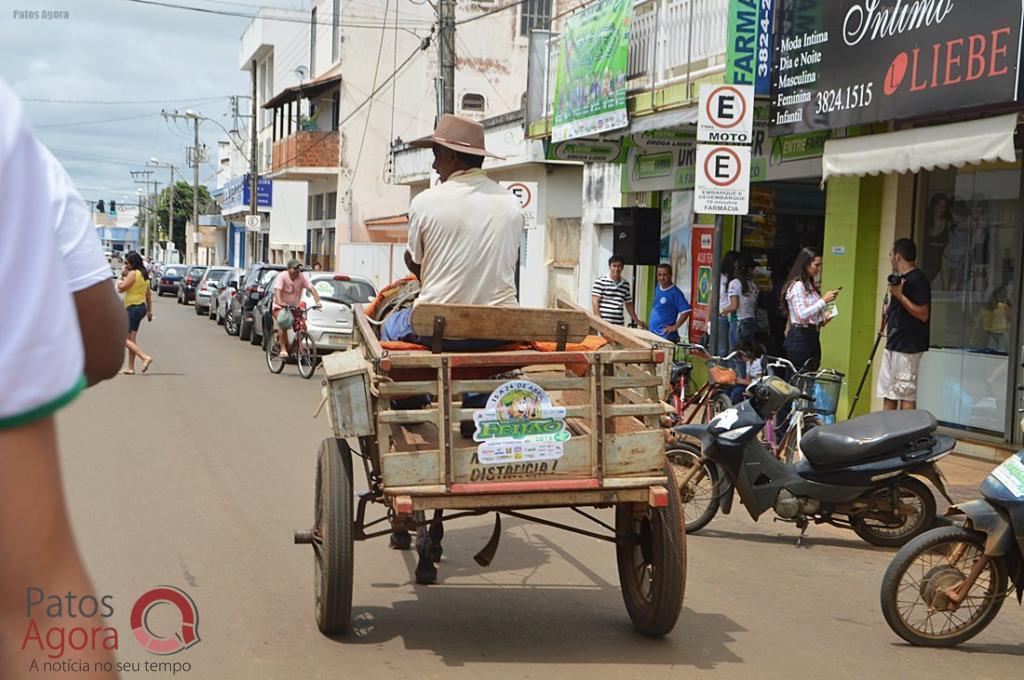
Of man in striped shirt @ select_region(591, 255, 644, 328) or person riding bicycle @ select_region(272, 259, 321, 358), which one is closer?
man in striped shirt @ select_region(591, 255, 644, 328)

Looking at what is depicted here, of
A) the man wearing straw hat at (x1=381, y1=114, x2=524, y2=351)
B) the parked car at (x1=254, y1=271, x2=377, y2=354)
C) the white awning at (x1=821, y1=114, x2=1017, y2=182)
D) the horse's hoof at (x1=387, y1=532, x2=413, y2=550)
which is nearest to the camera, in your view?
the man wearing straw hat at (x1=381, y1=114, x2=524, y2=351)

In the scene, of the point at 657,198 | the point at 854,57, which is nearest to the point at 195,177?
the point at 657,198

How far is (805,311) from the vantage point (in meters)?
12.3

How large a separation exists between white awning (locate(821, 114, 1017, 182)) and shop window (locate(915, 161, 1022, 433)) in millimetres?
1407

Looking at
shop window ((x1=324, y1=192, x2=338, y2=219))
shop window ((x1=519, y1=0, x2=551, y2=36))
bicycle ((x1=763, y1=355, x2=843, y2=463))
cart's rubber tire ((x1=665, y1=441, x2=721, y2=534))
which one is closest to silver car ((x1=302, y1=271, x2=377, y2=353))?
bicycle ((x1=763, y1=355, x2=843, y2=463))

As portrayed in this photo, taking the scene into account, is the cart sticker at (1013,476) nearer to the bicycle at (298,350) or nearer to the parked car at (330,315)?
the bicycle at (298,350)

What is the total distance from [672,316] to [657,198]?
11.9 ft

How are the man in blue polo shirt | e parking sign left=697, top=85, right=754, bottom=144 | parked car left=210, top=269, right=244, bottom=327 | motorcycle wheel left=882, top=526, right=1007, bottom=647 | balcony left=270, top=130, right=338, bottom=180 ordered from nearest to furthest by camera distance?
motorcycle wheel left=882, top=526, right=1007, bottom=647 → e parking sign left=697, top=85, right=754, bottom=144 → the man in blue polo shirt → parked car left=210, top=269, right=244, bottom=327 → balcony left=270, top=130, right=338, bottom=180

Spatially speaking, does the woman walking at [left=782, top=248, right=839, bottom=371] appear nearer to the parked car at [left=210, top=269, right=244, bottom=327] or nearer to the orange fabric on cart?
the orange fabric on cart

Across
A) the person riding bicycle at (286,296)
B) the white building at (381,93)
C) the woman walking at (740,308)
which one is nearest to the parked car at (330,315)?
the person riding bicycle at (286,296)

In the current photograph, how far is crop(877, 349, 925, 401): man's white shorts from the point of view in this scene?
1123 cm

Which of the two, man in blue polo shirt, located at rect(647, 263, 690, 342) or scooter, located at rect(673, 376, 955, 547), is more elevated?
man in blue polo shirt, located at rect(647, 263, 690, 342)

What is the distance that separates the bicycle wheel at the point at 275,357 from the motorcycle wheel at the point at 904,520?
40.7 ft

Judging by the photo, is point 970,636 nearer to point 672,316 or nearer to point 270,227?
point 672,316
